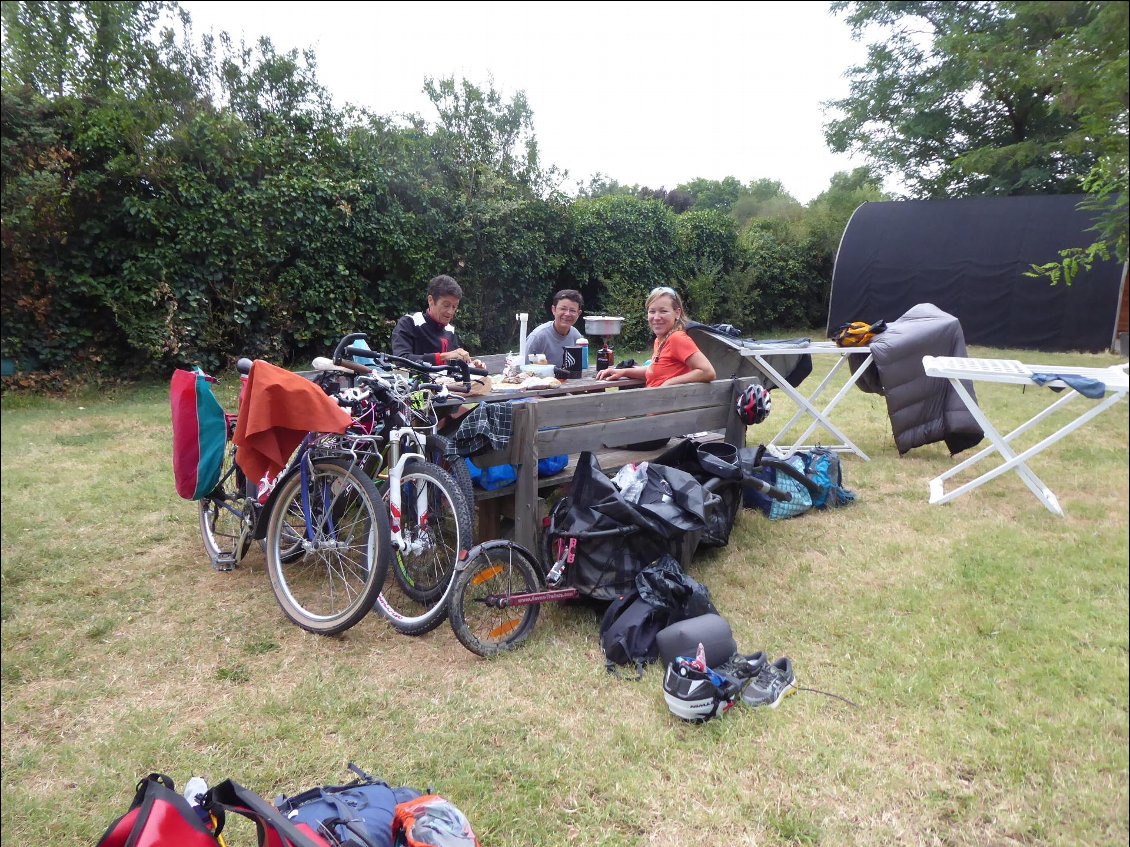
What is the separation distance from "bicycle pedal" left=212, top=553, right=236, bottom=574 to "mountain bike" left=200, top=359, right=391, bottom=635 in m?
0.17

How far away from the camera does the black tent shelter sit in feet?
2.74

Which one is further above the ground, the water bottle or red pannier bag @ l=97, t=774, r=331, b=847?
the water bottle

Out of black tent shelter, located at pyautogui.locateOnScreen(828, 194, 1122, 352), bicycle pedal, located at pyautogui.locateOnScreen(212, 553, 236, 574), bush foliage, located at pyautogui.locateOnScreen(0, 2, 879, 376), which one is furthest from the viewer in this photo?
bicycle pedal, located at pyautogui.locateOnScreen(212, 553, 236, 574)

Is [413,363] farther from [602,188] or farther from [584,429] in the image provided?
[602,188]

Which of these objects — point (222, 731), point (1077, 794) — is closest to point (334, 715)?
point (222, 731)

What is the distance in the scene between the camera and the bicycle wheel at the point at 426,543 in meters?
2.36

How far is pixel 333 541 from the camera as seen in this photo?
242cm

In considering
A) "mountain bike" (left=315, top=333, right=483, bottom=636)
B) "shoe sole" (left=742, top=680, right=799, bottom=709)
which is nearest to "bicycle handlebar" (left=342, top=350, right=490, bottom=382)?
"mountain bike" (left=315, top=333, right=483, bottom=636)

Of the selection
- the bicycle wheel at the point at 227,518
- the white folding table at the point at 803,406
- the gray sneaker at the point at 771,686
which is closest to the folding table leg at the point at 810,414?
the white folding table at the point at 803,406

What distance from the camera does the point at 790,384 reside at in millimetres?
3539

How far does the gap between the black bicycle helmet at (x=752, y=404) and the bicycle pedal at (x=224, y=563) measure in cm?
231

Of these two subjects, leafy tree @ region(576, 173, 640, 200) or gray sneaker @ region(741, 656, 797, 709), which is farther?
gray sneaker @ region(741, 656, 797, 709)

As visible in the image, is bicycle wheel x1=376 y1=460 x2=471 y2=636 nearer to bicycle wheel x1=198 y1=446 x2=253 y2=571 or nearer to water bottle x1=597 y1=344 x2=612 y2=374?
bicycle wheel x1=198 y1=446 x2=253 y2=571

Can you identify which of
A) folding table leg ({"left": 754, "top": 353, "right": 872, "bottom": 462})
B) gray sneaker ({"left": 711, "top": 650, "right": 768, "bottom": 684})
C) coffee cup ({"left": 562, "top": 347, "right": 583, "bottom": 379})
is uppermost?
coffee cup ({"left": 562, "top": 347, "right": 583, "bottom": 379})
